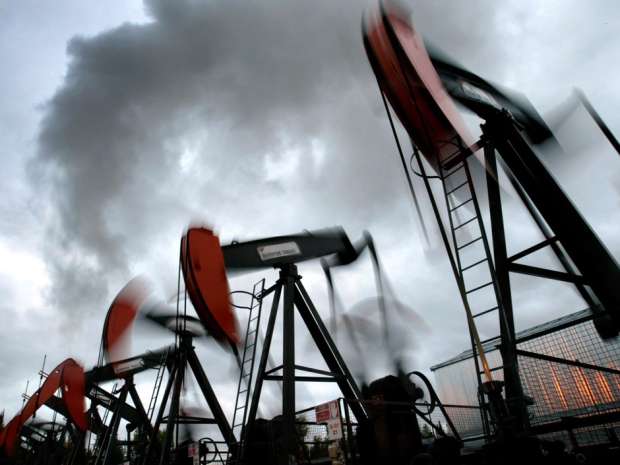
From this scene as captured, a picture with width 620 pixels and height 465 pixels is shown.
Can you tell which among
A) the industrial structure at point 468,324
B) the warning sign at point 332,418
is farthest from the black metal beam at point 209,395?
the warning sign at point 332,418

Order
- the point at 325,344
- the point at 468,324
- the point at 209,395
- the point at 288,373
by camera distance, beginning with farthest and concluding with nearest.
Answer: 1. the point at 209,395
2. the point at 325,344
3. the point at 288,373
4. the point at 468,324

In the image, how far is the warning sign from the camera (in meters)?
4.80

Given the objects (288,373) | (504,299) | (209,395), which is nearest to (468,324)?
(504,299)

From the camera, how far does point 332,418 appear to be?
192 inches

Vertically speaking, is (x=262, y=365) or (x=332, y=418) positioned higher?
(x=262, y=365)

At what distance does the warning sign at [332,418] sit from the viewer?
4801 millimetres

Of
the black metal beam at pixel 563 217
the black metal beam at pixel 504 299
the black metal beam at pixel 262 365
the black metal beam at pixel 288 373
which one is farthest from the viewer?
the black metal beam at pixel 262 365

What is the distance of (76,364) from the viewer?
1289 centimetres

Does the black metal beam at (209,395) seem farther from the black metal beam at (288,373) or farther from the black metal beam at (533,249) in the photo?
the black metal beam at (533,249)

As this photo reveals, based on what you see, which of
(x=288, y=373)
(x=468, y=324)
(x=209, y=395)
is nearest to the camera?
(x=468, y=324)

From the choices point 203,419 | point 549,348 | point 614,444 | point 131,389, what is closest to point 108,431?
point 131,389

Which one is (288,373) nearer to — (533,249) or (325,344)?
(325,344)

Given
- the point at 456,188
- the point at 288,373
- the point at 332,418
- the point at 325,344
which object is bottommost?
the point at 332,418

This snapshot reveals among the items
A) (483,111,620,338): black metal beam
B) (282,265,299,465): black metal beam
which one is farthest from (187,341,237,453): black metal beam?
(483,111,620,338): black metal beam
